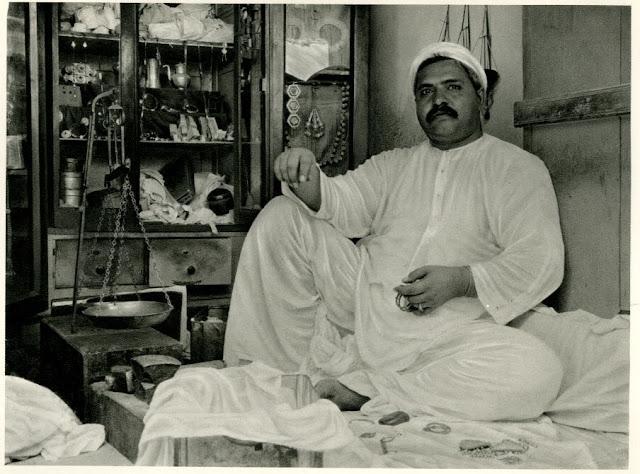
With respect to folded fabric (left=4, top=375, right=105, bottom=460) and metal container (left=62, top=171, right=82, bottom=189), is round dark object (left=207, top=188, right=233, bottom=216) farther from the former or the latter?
folded fabric (left=4, top=375, right=105, bottom=460)

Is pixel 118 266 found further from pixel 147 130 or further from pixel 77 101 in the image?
pixel 77 101

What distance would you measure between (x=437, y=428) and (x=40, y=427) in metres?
0.86

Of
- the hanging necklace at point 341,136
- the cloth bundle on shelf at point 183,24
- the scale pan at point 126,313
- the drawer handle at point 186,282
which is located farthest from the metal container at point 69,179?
the hanging necklace at point 341,136

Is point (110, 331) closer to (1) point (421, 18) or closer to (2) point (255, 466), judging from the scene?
(2) point (255, 466)

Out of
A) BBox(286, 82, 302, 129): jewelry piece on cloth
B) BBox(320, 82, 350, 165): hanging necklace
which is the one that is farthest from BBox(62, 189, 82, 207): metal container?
BBox(320, 82, 350, 165): hanging necklace

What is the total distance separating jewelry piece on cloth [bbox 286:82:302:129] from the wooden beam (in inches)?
46.0

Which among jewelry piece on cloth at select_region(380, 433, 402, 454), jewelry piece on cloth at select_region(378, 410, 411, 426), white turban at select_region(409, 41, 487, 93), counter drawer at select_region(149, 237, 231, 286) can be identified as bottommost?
jewelry piece on cloth at select_region(380, 433, 402, 454)

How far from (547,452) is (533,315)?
439 mm

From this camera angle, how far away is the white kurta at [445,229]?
177cm

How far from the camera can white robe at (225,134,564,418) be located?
1769 millimetres

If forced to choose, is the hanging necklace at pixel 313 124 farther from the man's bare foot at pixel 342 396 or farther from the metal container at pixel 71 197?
the man's bare foot at pixel 342 396

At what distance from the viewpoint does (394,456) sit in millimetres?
1448

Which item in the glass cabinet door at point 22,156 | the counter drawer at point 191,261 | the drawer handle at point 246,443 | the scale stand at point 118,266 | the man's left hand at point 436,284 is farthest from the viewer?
the counter drawer at point 191,261

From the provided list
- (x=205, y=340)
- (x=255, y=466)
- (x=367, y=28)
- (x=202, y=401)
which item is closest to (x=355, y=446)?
(x=255, y=466)
